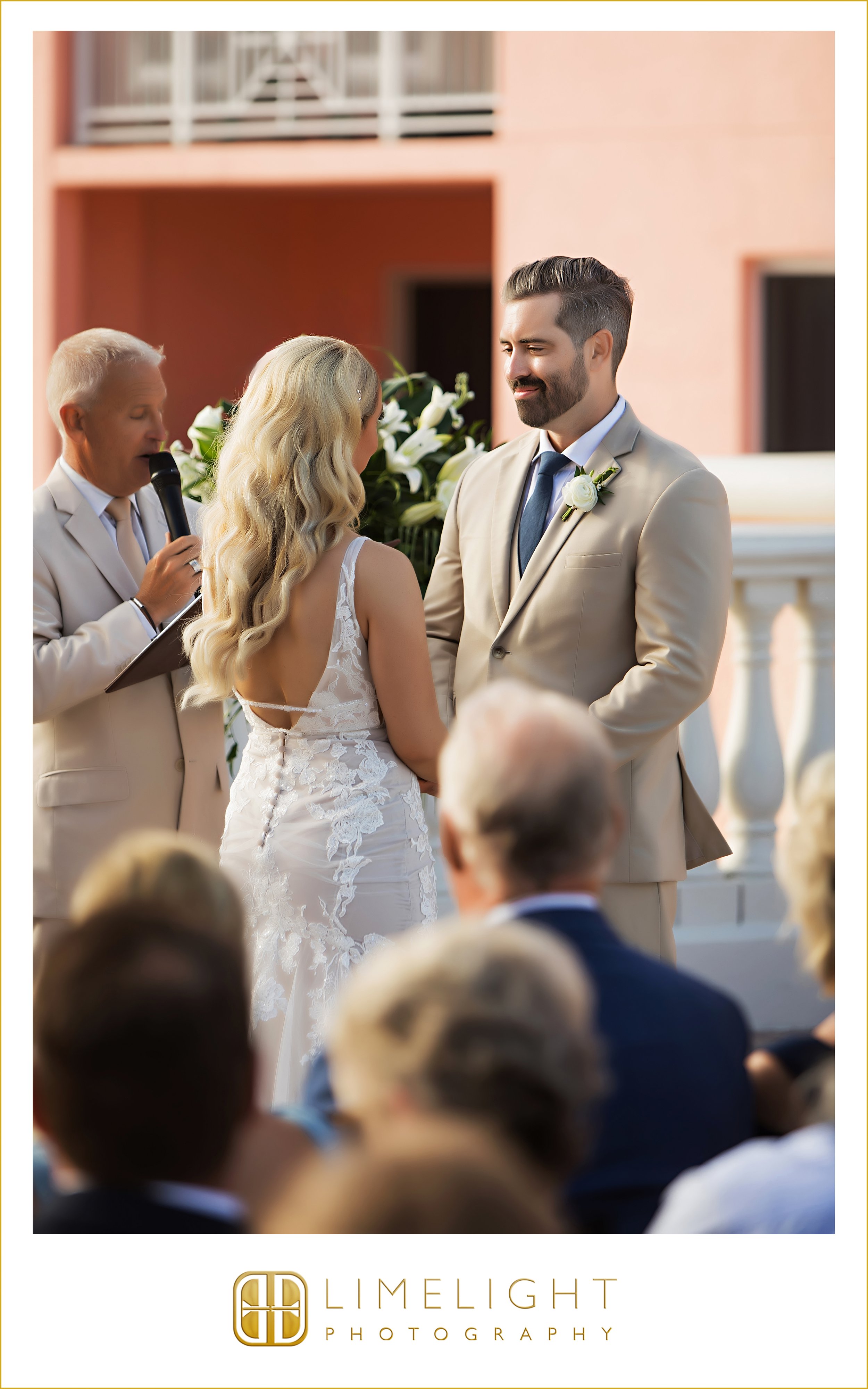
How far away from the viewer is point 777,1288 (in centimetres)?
193

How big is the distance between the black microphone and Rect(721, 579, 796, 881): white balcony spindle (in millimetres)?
1606

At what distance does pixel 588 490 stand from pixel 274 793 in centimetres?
84

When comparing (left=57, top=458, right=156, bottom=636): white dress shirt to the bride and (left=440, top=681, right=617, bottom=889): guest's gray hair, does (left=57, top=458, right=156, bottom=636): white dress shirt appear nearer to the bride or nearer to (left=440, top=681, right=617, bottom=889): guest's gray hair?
the bride

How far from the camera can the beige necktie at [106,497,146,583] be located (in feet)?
9.50

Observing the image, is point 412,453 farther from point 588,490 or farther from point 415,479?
point 588,490

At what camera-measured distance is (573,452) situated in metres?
2.83

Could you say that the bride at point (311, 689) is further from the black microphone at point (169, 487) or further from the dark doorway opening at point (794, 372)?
the dark doorway opening at point (794, 372)

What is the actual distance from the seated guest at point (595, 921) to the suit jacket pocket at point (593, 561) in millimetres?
999

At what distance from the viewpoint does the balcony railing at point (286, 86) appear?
31.8 ft

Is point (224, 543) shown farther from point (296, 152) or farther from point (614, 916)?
point (296, 152)

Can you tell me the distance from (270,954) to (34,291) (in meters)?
1.34

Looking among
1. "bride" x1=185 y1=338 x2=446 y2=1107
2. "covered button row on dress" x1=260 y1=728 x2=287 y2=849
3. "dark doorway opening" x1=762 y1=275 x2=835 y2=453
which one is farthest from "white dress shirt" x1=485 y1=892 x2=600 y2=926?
"dark doorway opening" x1=762 y1=275 x2=835 y2=453

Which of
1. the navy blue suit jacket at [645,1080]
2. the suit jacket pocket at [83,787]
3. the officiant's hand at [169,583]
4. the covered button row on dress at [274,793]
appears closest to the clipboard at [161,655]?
the officiant's hand at [169,583]
